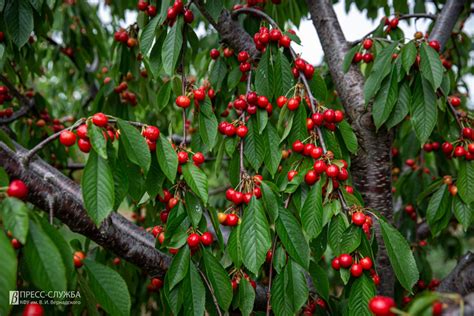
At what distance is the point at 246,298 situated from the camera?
132 centimetres

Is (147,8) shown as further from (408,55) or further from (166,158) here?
(408,55)

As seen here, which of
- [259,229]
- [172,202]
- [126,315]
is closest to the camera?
[126,315]

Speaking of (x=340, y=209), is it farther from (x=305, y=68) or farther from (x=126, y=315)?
(x=126, y=315)

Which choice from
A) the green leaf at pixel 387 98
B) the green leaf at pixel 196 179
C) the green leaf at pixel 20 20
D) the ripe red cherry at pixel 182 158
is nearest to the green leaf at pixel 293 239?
the green leaf at pixel 196 179

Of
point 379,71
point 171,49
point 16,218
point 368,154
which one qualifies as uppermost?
point 171,49

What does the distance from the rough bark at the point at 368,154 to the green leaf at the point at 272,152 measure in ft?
1.62

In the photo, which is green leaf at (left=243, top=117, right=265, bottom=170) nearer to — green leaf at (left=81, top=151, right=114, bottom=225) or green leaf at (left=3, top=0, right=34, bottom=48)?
green leaf at (left=81, top=151, right=114, bottom=225)

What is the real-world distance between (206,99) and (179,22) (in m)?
0.30

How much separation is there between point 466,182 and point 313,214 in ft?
2.50

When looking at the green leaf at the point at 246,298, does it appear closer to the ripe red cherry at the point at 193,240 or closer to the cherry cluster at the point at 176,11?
the ripe red cherry at the point at 193,240

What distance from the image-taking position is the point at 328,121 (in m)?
1.49

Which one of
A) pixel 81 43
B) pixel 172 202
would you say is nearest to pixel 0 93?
pixel 81 43

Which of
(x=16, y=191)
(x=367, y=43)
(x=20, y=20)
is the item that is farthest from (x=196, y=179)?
(x=367, y=43)

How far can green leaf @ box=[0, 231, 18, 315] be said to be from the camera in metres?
0.70
